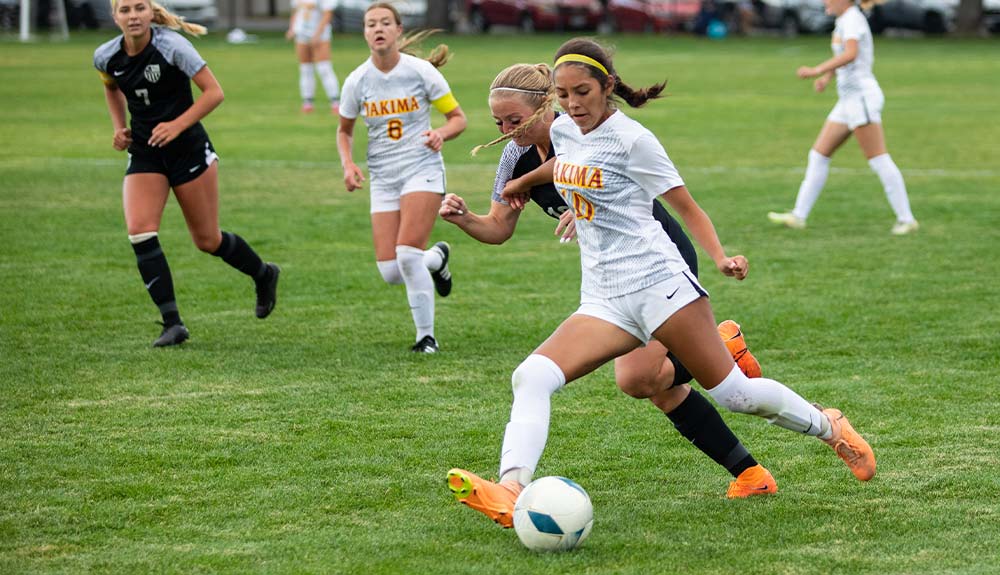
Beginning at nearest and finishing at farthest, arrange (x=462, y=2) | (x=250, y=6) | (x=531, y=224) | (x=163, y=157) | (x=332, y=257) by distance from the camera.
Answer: (x=163, y=157) < (x=332, y=257) < (x=531, y=224) < (x=462, y=2) < (x=250, y=6)

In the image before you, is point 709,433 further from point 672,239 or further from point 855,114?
point 855,114

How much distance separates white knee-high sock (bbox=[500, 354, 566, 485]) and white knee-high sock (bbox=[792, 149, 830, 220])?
7974mm

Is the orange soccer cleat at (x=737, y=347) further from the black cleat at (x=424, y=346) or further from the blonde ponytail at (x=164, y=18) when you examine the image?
the blonde ponytail at (x=164, y=18)

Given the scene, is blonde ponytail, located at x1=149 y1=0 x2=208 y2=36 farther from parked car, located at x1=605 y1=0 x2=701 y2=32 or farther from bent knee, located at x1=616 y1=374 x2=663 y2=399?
parked car, located at x1=605 y1=0 x2=701 y2=32

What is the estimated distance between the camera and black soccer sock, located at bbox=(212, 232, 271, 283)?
898cm

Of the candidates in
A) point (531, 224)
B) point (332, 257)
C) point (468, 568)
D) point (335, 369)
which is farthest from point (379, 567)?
point (531, 224)

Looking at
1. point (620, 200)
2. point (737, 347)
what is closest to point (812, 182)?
point (737, 347)

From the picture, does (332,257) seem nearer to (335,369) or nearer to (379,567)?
(335,369)

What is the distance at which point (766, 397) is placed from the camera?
17.0ft

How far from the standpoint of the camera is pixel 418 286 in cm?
838

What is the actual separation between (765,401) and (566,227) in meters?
1.14

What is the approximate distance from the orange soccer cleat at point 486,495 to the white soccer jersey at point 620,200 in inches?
32.8

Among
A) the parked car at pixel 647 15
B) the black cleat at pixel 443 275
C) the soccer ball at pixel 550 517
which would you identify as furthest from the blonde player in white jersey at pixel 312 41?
the parked car at pixel 647 15

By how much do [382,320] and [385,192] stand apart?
3.69 ft
